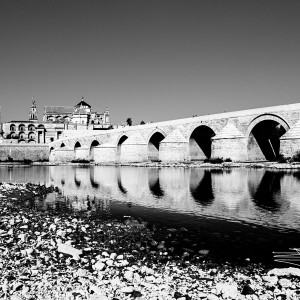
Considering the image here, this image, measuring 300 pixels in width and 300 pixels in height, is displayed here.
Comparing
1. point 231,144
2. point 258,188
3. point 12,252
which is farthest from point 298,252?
point 231,144

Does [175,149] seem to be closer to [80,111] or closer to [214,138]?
[214,138]

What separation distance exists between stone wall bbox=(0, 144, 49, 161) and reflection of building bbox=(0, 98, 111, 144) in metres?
8.59

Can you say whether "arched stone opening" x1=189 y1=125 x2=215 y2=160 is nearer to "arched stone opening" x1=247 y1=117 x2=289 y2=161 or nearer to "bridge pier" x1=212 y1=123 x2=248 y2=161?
"bridge pier" x1=212 y1=123 x2=248 y2=161

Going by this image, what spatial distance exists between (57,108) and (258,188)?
284 feet

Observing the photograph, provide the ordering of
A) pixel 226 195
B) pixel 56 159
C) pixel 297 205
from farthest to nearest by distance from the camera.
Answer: pixel 56 159 < pixel 226 195 < pixel 297 205

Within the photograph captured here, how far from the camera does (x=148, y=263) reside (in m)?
5.00

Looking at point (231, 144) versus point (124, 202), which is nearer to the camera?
point (124, 202)

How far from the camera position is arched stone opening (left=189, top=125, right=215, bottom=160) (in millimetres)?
35862

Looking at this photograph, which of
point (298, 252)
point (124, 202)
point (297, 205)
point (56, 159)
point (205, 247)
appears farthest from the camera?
point (56, 159)

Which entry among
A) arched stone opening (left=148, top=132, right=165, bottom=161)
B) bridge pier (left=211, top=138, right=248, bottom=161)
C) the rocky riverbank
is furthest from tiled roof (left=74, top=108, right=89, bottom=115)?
the rocky riverbank

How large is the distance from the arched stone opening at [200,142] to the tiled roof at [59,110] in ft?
212

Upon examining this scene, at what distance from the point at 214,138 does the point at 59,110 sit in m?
71.6

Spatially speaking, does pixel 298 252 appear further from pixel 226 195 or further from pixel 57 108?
pixel 57 108

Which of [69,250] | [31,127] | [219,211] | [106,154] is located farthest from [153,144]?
[31,127]
